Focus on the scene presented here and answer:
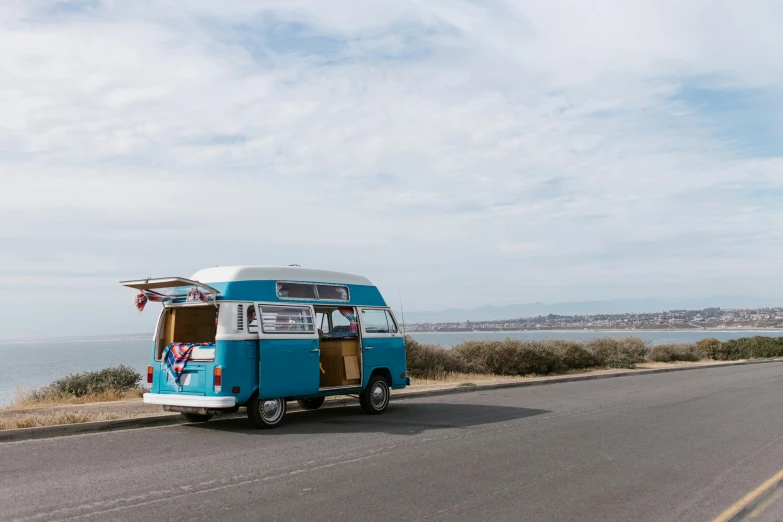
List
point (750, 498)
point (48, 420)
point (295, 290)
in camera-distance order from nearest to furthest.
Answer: point (750, 498) → point (48, 420) → point (295, 290)

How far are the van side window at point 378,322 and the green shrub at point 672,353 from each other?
3070 centimetres

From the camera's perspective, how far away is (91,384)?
18.8 m

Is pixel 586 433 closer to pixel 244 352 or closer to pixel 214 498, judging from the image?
pixel 244 352

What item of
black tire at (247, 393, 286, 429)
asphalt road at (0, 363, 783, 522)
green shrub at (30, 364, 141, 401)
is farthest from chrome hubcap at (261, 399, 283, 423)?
green shrub at (30, 364, 141, 401)

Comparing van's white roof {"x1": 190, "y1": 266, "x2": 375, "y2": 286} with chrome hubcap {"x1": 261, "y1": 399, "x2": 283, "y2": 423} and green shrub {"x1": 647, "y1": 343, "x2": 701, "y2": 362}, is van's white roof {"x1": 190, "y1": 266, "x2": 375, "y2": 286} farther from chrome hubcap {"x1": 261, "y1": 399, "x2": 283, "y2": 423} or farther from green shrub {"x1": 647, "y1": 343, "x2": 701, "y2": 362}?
green shrub {"x1": 647, "y1": 343, "x2": 701, "y2": 362}

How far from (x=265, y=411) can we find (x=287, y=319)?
159 cm

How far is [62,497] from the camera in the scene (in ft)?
23.2

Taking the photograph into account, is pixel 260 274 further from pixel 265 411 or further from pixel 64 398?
pixel 64 398

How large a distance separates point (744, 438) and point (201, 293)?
897 cm

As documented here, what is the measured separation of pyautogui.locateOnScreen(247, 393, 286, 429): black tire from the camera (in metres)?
11.7

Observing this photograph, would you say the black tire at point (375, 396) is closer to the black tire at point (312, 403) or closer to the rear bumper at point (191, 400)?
the black tire at point (312, 403)

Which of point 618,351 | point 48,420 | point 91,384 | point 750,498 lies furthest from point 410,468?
point 618,351

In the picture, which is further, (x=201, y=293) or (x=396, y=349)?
(x=396, y=349)

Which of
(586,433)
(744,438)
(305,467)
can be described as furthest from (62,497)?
(744,438)
